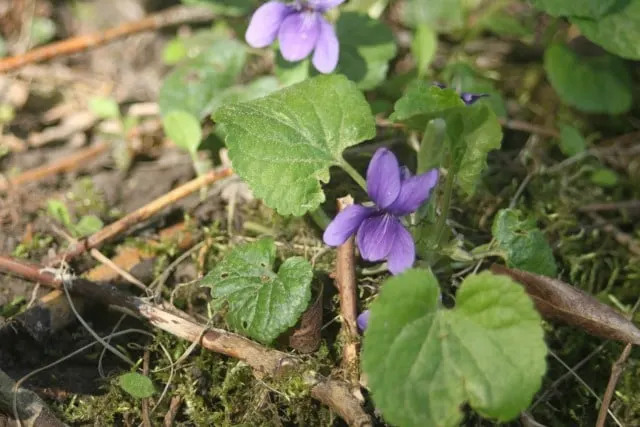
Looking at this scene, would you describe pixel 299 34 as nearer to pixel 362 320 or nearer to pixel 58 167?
pixel 362 320

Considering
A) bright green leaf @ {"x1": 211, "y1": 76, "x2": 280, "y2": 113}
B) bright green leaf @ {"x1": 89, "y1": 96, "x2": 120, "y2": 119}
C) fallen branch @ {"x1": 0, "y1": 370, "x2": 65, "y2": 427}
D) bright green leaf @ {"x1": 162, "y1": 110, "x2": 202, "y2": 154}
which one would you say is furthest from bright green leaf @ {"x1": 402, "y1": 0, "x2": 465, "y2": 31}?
fallen branch @ {"x1": 0, "y1": 370, "x2": 65, "y2": 427}

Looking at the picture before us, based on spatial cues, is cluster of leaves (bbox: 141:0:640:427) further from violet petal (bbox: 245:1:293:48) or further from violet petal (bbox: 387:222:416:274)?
violet petal (bbox: 245:1:293:48)

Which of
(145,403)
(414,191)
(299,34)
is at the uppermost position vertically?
(299,34)

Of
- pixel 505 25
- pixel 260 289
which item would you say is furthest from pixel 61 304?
pixel 505 25

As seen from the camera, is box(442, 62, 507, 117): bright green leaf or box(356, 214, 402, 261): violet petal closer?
box(356, 214, 402, 261): violet petal

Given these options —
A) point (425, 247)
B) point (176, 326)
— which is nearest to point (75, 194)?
point (176, 326)
